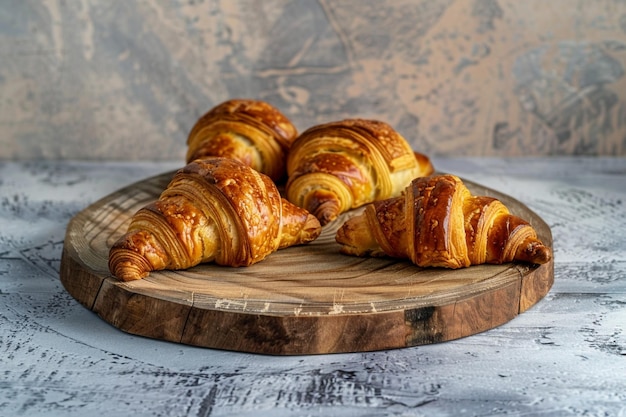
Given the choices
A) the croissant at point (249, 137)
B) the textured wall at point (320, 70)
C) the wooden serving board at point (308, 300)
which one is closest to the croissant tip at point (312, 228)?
the wooden serving board at point (308, 300)

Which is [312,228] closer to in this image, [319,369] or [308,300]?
[308,300]

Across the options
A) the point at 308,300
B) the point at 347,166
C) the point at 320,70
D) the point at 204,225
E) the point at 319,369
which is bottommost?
the point at 319,369

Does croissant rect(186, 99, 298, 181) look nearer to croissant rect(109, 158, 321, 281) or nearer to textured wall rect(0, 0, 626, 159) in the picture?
croissant rect(109, 158, 321, 281)

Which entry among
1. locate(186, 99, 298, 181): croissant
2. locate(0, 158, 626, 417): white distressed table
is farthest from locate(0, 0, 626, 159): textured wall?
locate(0, 158, 626, 417): white distressed table

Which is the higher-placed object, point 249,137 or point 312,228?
point 249,137

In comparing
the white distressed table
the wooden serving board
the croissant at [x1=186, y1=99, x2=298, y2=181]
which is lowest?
the white distressed table

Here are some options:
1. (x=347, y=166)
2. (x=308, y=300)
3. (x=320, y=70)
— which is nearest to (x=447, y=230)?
(x=308, y=300)
